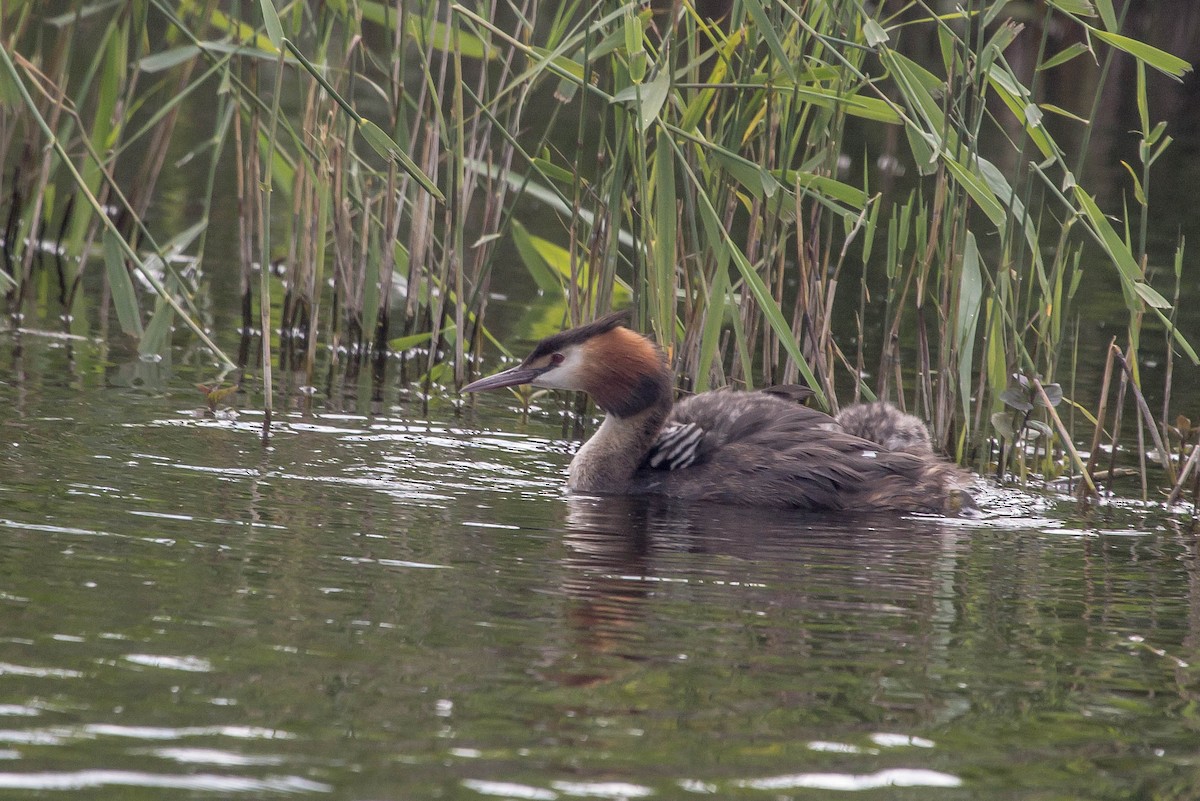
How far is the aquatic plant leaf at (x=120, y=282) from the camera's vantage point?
20.6 ft

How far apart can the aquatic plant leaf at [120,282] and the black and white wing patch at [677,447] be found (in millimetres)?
2029

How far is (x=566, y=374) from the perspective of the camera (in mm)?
6637

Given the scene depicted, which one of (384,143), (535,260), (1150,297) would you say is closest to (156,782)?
(384,143)

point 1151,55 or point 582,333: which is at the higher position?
point 1151,55

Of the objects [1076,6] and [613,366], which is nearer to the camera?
[1076,6]

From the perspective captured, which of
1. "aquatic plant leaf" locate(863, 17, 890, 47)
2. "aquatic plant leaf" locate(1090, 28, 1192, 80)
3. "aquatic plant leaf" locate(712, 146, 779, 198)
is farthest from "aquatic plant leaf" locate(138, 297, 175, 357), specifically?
"aquatic plant leaf" locate(1090, 28, 1192, 80)

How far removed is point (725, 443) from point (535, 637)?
2.29 meters

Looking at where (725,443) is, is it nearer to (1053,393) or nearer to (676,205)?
(676,205)

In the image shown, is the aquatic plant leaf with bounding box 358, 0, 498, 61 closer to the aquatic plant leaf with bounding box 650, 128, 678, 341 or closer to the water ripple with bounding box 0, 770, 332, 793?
the aquatic plant leaf with bounding box 650, 128, 678, 341

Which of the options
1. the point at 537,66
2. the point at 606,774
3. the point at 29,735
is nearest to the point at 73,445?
the point at 537,66

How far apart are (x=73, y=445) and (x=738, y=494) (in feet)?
7.85

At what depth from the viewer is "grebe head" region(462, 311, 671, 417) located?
6.54m

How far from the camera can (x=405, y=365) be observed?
8.47 m

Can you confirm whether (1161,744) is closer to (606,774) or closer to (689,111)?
(606,774)
